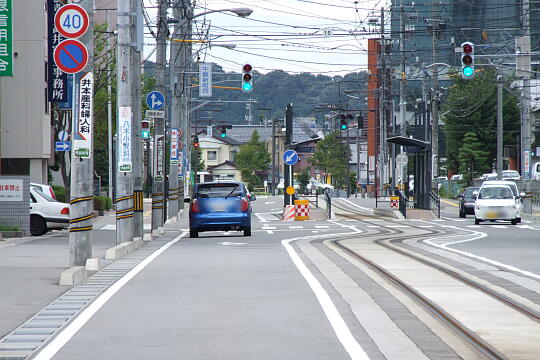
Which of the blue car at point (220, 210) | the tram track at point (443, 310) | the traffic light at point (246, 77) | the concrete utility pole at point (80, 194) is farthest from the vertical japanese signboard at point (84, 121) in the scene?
the traffic light at point (246, 77)

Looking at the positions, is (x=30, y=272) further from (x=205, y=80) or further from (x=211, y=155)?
(x=211, y=155)

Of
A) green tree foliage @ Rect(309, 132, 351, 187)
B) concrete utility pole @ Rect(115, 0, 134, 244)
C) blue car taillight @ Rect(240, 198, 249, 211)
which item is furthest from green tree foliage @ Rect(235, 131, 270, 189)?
concrete utility pole @ Rect(115, 0, 134, 244)

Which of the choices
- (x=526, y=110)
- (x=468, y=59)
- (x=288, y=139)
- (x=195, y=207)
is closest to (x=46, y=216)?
(x=195, y=207)

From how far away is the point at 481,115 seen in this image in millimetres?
85125

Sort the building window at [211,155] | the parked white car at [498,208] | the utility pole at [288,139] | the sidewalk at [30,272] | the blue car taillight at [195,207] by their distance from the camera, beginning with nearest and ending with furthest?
the sidewalk at [30,272] < the blue car taillight at [195,207] < the parked white car at [498,208] < the utility pole at [288,139] < the building window at [211,155]

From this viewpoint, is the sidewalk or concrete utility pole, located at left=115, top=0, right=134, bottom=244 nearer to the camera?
the sidewalk

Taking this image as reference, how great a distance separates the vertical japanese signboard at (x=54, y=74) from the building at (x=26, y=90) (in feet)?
7.16

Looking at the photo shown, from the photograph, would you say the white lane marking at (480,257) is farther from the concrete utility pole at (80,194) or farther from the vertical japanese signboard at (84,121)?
the vertical japanese signboard at (84,121)

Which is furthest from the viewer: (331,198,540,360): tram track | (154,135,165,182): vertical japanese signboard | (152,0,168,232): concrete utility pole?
(154,135,165,182): vertical japanese signboard

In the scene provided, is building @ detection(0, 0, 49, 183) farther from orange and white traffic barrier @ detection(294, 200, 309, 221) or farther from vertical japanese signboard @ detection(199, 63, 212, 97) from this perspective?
vertical japanese signboard @ detection(199, 63, 212, 97)

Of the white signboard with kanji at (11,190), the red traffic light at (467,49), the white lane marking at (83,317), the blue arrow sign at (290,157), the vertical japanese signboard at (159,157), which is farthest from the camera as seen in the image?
the blue arrow sign at (290,157)

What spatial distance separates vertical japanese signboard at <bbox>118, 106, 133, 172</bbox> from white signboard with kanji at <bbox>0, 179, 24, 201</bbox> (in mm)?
6181

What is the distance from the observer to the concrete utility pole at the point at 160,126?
31.7 m

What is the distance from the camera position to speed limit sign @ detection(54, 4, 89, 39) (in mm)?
17297
